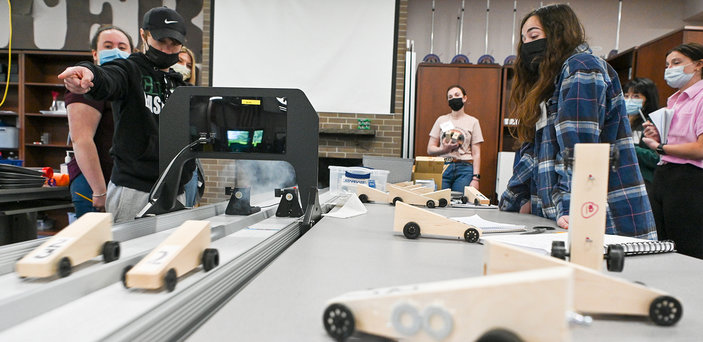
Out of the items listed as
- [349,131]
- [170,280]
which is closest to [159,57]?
[170,280]

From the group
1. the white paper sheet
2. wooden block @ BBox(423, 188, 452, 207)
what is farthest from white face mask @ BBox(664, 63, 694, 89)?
wooden block @ BBox(423, 188, 452, 207)

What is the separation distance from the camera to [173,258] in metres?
0.57

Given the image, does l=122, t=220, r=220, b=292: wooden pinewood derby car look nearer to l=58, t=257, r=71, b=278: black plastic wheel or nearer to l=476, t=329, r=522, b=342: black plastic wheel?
l=58, t=257, r=71, b=278: black plastic wheel

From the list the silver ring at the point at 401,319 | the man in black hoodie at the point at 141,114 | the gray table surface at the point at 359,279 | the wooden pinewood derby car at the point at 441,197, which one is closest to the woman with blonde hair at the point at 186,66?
the man in black hoodie at the point at 141,114

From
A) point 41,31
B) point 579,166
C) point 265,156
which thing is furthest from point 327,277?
point 41,31

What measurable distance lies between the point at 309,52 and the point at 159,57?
317 centimetres

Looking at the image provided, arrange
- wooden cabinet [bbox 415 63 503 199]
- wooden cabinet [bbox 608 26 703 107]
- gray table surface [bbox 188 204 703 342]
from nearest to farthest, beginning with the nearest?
gray table surface [bbox 188 204 703 342], wooden cabinet [bbox 608 26 703 107], wooden cabinet [bbox 415 63 503 199]

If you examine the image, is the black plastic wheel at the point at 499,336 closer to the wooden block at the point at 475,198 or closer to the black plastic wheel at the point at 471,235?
the black plastic wheel at the point at 471,235

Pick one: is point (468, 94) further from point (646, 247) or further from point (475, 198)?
point (646, 247)

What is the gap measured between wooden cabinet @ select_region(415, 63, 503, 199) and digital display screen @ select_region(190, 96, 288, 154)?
370 cm

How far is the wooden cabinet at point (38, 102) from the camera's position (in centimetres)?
506

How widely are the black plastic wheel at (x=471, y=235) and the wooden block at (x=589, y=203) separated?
36 cm

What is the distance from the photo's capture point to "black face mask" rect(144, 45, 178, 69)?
169cm

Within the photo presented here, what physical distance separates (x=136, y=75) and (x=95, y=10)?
439 centimetres
